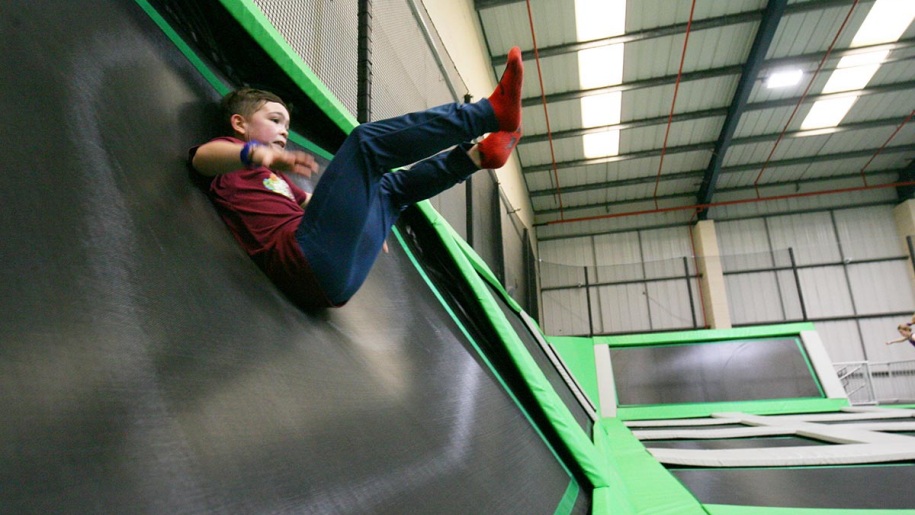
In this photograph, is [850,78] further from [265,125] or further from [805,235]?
[265,125]

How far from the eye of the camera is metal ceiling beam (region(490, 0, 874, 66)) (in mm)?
5828

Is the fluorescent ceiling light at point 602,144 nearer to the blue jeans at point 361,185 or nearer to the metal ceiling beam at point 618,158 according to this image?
the metal ceiling beam at point 618,158

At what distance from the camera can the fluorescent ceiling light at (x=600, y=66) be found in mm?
6539

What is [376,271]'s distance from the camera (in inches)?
47.1

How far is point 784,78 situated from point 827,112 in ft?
5.21

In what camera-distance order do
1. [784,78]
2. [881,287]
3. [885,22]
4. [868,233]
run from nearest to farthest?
[885,22], [784,78], [881,287], [868,233]

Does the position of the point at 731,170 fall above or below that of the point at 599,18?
below

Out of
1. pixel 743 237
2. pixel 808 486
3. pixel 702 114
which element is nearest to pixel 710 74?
pixel 702 114

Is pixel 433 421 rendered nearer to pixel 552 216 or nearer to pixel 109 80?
pixel 109 80

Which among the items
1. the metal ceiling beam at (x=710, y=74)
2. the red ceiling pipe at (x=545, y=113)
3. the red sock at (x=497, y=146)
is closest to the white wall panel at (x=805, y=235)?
the metal ceiling beam at (x=710, y=74)

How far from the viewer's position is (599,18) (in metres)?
6.04

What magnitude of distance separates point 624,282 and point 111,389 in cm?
973

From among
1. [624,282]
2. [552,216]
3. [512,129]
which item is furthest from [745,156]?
[512,129]

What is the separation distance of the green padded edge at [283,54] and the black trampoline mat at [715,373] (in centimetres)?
339
